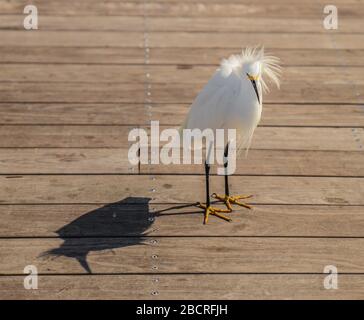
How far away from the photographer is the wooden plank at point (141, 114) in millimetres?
4004

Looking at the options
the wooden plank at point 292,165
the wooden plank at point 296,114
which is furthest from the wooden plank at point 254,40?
the wooden plank at point 292,165

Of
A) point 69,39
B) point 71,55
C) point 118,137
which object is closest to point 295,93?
point 118,137

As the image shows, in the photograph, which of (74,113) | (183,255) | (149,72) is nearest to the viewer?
(183,255)

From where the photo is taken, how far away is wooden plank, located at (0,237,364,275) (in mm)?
2955

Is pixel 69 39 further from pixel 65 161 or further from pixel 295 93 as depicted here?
pixel 295 93

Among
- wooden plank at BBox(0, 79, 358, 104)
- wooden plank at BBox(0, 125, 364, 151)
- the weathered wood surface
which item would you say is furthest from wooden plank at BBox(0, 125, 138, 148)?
the weathered wood surface

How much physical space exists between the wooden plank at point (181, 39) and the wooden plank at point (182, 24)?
0.07 meters

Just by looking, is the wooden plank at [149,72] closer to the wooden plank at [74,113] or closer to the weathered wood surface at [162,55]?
the weathered wood surface at [162,55]

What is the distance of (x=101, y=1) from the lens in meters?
5.37

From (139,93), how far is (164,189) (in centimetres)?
99

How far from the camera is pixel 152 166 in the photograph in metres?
3.64

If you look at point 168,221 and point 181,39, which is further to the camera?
point 181,39

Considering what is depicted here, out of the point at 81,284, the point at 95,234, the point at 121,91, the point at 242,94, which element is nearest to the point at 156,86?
the point at 121,91

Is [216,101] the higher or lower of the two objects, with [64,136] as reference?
higher
